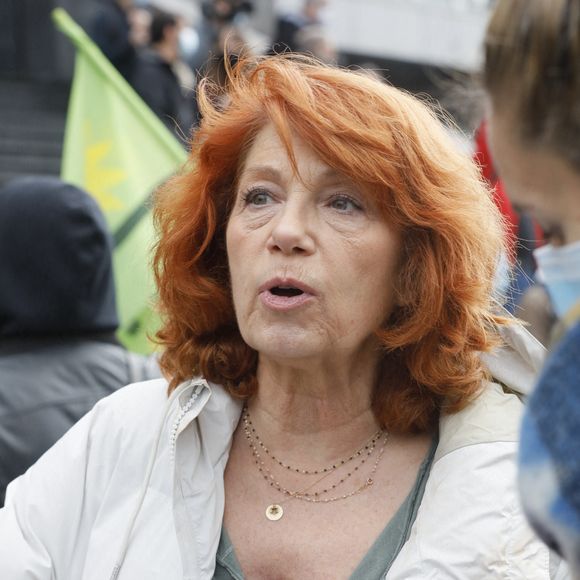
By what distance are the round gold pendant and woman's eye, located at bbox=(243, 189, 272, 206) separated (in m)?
0.69

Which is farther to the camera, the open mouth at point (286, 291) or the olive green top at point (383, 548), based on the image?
the open mouth at point (286, 291)

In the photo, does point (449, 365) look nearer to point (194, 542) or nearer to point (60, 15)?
point (194, 542)

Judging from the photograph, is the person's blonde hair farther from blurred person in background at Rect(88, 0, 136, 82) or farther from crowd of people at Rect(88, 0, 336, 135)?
blurred person in background at Rect(88, 0, 136, 82)

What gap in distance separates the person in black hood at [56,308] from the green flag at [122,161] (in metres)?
1.30

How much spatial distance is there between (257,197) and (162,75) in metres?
6.08

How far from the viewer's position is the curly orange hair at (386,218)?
2336mm

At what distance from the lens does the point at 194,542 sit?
2248mm

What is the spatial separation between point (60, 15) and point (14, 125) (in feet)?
14.4

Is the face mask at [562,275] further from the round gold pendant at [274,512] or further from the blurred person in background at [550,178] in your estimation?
the round gold pendant at [274,512]

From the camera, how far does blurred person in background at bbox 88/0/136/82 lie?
832 cm

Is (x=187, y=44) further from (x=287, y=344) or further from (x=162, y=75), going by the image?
(x=287, y=344)

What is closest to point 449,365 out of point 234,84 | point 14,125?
point 234,84

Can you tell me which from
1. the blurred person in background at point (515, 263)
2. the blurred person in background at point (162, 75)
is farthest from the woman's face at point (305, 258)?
the blurred person in background at point (162, 75)

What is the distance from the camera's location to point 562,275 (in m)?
1.03
